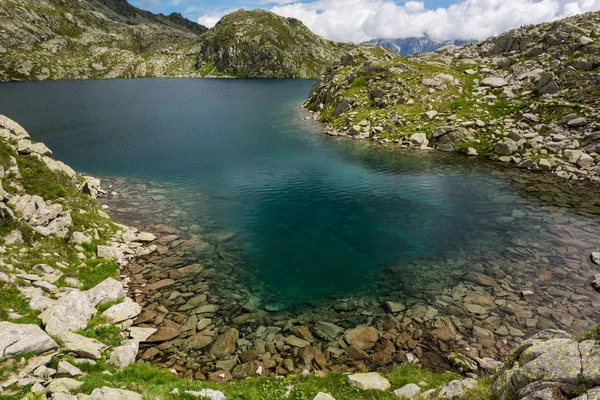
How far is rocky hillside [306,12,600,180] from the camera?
192ft

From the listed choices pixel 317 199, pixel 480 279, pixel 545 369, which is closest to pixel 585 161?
pixel 480 279

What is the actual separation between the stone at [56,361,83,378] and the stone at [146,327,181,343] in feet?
20.5

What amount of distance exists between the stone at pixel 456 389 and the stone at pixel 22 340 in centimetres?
1849

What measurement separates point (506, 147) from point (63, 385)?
70.1 m

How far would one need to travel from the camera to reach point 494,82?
83125 millimetres

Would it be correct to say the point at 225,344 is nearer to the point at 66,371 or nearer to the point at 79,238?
the point at 66,371

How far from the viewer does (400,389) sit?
623 inches

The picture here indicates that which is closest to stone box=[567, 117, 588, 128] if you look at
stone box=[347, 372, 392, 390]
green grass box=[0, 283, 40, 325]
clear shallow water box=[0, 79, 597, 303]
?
clear shallow water box=[0, 79, 597, 303]

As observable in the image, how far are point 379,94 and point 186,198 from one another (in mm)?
66727

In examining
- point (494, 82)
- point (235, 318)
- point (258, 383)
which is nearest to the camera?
point (258, 383)

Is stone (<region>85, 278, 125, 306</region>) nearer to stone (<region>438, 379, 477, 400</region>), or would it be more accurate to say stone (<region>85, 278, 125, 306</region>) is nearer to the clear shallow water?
the clear shallow water

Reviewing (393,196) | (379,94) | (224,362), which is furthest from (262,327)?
(379,94)

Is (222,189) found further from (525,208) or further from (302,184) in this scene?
(525,208)

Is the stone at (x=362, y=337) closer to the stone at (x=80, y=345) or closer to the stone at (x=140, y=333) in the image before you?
the stone at (x=140, y=333)
